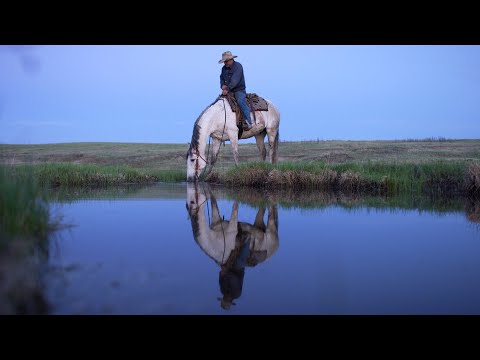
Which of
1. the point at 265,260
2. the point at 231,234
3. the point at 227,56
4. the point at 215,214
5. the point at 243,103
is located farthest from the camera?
the point at 243,103

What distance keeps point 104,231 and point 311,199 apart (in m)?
5.13

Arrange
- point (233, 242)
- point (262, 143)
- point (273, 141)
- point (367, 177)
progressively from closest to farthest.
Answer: point (233, 242) < point (367, 177) < point (273, 141) < point (262, 143)

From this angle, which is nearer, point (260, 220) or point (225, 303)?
point (225, 303)

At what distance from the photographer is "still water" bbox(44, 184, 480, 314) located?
11.4 ft

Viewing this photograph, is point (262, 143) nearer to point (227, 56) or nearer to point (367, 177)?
point (227, 56)

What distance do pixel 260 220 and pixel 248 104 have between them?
7.73 meters

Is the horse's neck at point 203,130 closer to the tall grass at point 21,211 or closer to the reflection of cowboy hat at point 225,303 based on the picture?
the tall grass at point 21,211

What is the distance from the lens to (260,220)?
7.43 meters

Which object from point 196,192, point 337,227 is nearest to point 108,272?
point 337,227

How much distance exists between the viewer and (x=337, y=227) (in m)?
7.00

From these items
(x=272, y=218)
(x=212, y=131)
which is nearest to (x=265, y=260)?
(x=272, y=218)

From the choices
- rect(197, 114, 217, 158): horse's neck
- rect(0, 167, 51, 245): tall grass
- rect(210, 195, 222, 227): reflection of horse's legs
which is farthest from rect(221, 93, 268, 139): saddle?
rect(0, 167, 51, 245): tall grass

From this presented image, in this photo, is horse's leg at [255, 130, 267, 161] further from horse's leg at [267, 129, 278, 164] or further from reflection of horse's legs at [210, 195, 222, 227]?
reflection of horse's legs at [210, 195, 222, 227]
